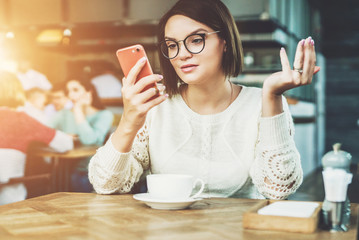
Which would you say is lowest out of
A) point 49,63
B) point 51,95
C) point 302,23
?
point 51,95

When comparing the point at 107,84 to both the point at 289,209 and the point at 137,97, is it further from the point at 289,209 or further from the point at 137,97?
the point at 289,209

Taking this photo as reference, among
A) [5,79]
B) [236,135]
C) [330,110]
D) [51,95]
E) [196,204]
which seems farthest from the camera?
[330,110]

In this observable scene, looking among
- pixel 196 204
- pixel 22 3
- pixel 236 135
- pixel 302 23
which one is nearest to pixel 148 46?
pixel 22 3

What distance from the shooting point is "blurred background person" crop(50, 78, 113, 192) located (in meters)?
4.33

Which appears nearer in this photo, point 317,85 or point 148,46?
point 148,46

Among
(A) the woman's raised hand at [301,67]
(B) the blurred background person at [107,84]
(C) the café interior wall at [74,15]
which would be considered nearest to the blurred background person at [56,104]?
(B) the blurred background person at [107,84]

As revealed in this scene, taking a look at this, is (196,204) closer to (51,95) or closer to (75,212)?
(75,212)

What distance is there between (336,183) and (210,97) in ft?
2.75

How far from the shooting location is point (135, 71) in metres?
1.27

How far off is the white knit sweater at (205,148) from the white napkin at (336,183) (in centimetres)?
48

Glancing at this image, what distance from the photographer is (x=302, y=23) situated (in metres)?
7.47

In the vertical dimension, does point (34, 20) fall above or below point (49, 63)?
above

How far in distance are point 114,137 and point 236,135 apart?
1.66ft

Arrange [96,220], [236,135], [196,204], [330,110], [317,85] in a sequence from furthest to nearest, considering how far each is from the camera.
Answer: [330,110]
[317,85]
[236,135]
[196,204]
[96,220]
